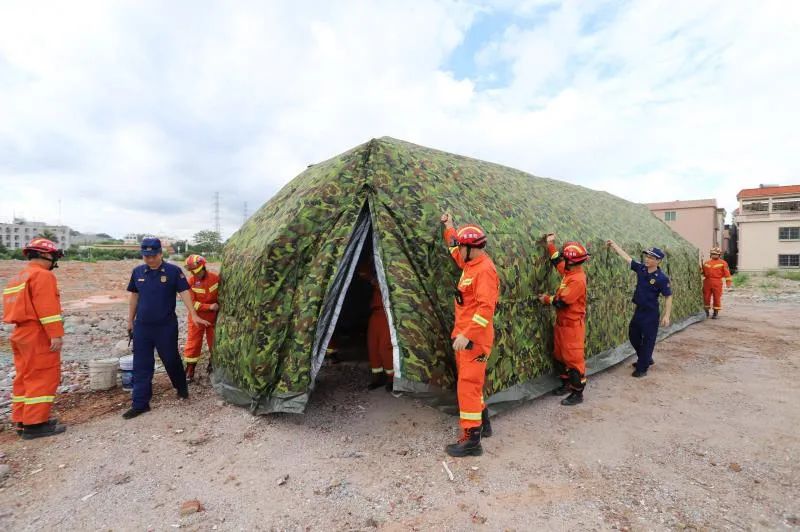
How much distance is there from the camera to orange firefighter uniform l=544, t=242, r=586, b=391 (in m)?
5.36

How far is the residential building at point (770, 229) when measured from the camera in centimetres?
3097

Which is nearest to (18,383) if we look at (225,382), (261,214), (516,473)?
(225,382)

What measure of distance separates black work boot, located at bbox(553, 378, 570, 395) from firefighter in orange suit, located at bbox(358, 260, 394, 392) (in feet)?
7.76

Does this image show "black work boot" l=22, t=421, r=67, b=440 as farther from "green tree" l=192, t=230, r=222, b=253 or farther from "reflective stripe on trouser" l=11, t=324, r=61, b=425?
"green tree" l=192, t=230, r=222, b=253

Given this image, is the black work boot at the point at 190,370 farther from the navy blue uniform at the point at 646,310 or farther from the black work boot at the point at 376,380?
the navy blue uniform at the point at 646,310

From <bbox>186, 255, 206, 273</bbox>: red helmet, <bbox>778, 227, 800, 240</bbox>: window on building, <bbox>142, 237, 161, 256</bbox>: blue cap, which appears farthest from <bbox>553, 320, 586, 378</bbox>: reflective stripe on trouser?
<bbox>778, 227, 800, 240</bbox>: window on building

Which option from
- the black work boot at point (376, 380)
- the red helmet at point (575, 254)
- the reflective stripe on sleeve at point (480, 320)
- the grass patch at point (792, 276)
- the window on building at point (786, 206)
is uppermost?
the window on building at point (786, 206)

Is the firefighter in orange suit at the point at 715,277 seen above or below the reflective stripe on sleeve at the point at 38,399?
above

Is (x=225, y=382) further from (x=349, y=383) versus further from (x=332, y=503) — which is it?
(x=332, y=503)

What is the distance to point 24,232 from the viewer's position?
88625 millimetres

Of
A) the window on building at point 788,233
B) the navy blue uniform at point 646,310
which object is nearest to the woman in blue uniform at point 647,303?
the navy blue uniform at point 646,310

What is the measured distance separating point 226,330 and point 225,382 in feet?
2.26

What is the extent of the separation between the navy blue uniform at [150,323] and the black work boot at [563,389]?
5248 millimetres

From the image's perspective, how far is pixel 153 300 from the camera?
5148mm
